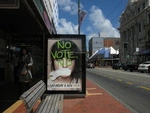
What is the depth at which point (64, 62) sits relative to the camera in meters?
11.2

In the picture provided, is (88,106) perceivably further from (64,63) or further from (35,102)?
(35,102)

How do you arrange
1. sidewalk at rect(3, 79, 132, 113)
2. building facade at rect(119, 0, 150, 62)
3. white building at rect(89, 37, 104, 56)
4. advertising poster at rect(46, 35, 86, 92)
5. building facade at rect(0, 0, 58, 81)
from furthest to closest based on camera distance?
white building at rect(89, 37, 104, 56), building facade at rect(119, 0, 150, 62), building facade at rect(0, 0, 58, 81), advertising poster at rect(46, 35, 86, 92), sidewalk at rect(3, 79, 132, 113)

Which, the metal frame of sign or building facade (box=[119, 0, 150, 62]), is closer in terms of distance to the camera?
the metal frame of sign

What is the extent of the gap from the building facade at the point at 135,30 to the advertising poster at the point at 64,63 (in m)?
53.2

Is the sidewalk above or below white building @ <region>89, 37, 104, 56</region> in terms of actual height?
below

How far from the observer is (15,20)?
15430 mm

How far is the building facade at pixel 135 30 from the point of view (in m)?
68.3

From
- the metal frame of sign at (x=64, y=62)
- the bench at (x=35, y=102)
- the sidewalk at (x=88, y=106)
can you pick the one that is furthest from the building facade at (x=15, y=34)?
the bench at (x=35, y=102)

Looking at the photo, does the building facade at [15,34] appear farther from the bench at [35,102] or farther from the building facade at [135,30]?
the building facade at [135,30]

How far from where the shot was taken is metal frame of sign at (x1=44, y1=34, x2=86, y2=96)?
11211mm

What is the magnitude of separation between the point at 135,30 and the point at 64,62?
70245 mm

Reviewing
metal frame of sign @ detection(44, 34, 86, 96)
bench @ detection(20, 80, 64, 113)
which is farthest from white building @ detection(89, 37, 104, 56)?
bench @ detection(20, 80, 64, 113)

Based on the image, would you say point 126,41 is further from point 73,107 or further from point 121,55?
point 73,107

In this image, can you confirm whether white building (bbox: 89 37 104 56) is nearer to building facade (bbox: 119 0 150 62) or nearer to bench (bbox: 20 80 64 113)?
building facade (bbox: 119 0 150 62)
